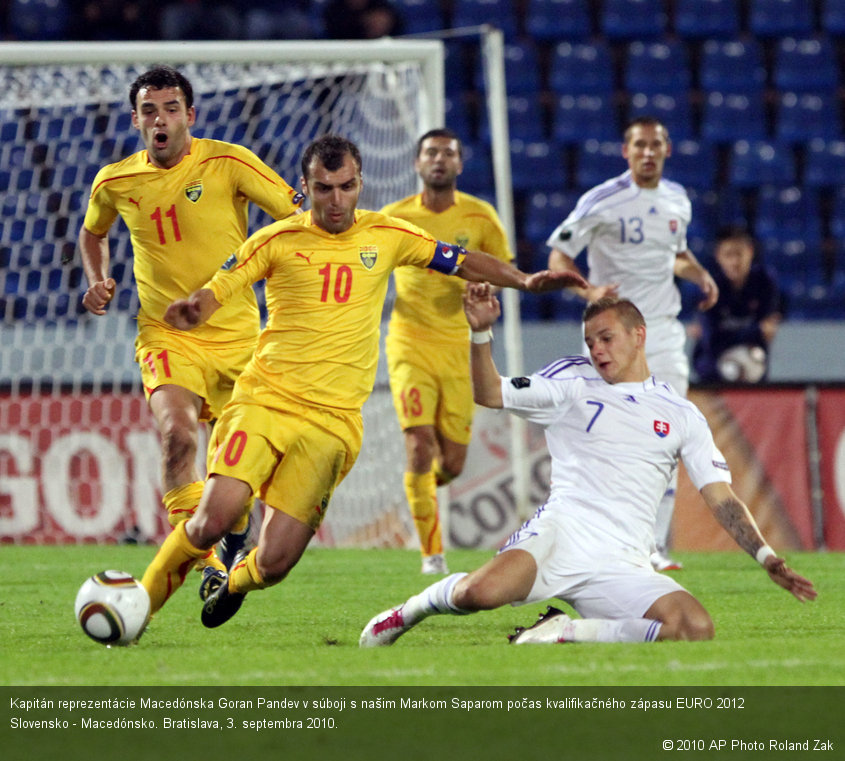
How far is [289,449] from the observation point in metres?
5.21

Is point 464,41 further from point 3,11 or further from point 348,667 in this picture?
point 348,667

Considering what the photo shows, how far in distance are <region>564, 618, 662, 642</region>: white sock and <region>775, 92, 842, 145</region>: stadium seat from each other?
1015 cm

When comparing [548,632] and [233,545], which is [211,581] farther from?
[548,632]

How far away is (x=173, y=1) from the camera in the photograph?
47.7 feet

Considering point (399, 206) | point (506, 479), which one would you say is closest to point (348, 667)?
point (399, 206)

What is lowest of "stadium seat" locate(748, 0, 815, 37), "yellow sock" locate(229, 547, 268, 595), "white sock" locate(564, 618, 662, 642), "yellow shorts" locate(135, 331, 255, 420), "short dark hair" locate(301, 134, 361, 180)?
"white sock" locate(564, 618, 662, 642)

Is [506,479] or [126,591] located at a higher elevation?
[126,591]

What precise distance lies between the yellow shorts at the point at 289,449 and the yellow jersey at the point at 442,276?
264 cm

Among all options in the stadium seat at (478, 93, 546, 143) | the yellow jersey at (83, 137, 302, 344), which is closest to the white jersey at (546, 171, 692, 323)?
the yellow jersey at (83, 137, 302, 344)

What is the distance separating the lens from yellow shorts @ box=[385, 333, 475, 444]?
7883mm

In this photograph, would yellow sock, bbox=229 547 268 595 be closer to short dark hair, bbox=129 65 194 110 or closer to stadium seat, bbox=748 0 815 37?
short dark hair, bbox=129 65 194 110

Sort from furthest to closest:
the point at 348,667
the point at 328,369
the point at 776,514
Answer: the point at 776,514 < the point at 328,369 < the point at 348,667

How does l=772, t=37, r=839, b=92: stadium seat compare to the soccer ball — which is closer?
the soccer ball

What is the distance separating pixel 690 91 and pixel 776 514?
6.08 meters
